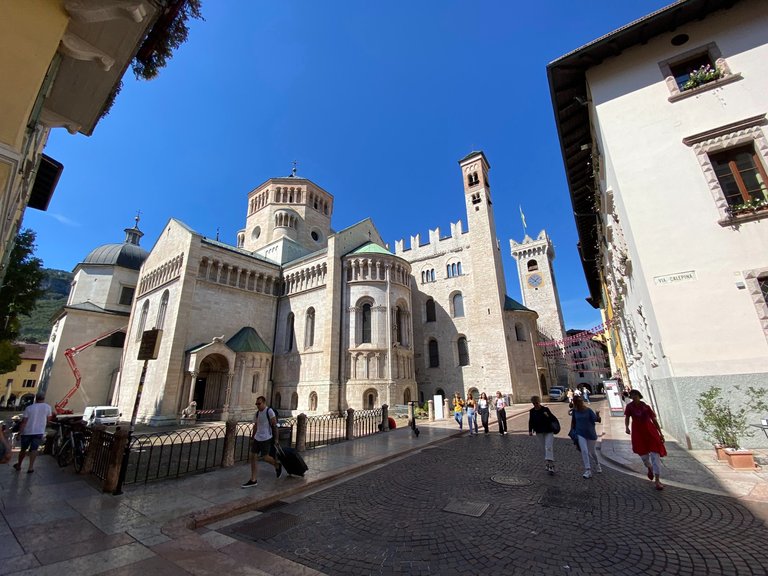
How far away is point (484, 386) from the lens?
1132 inches

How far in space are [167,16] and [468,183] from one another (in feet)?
109

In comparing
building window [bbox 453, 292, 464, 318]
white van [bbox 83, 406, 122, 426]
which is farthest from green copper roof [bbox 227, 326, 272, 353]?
building window [bbox 453, 292, 464, 318]

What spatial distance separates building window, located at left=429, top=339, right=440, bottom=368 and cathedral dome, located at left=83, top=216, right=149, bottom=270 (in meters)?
31.6

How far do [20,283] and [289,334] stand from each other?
17061mm

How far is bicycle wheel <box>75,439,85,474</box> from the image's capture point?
785 centimetres

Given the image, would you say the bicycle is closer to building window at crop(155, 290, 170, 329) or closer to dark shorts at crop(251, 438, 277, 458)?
dark shorts at crop(251, 438, 277, 458)

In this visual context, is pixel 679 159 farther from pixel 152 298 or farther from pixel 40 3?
pixel 152 298

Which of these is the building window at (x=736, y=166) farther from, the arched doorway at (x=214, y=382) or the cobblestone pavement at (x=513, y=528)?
the arched doorway at (x=214, y=382)

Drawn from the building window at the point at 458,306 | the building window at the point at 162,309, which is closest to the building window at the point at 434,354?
the building window at the point at 458,306

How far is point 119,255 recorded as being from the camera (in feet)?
110

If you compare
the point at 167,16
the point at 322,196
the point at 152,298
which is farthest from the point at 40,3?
the point at 322,196

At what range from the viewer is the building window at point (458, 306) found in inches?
1282

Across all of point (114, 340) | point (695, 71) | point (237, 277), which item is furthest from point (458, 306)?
point (114, 340)

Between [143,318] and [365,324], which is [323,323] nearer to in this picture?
[365,324]
